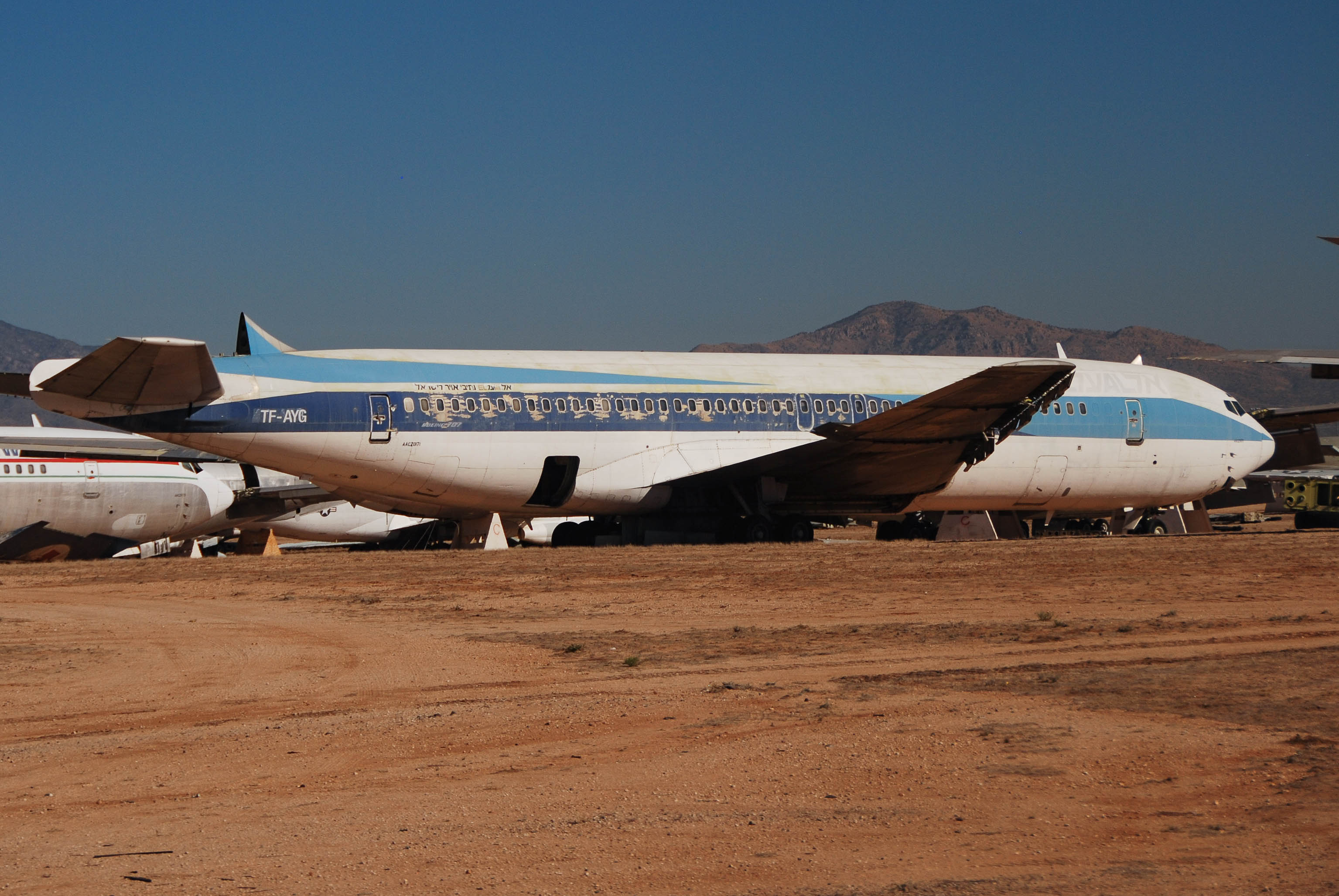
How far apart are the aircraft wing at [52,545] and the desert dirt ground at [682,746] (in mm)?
15109

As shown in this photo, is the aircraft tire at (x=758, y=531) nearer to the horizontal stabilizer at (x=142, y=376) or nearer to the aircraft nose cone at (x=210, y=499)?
the horizontal stabilizer at (x=142, y=376)

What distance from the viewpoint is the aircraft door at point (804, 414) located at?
24922mm

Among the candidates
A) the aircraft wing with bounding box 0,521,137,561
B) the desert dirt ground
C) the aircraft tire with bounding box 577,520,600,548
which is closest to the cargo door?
the aircraft tire with bounding box 577,520,600,548

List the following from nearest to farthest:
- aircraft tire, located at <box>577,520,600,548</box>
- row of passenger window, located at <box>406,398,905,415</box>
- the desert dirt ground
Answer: the desert dirt ground < row of passenger window, located at <box>406,398,905,415</box> < aircraft tire, located at <box>577,520,600,548</box>

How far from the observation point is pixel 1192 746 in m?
7.19

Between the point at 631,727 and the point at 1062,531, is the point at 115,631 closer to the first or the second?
the point at 631,727

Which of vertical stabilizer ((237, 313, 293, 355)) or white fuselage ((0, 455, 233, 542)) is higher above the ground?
vertical stabilizer ((237, 313, 293, 355))

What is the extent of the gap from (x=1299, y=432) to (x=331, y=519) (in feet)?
98.6

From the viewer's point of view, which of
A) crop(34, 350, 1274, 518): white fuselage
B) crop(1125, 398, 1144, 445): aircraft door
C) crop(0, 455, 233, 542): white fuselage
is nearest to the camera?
crop(34, 350, 1274, 518): white fuselage

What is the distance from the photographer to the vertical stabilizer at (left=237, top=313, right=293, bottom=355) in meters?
21.3

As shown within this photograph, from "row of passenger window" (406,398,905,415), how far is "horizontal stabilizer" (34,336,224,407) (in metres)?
3.54

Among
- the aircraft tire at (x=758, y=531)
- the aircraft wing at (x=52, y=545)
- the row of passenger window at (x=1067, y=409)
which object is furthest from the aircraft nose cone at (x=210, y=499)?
the row of passenger window at (x=1067, y=409)

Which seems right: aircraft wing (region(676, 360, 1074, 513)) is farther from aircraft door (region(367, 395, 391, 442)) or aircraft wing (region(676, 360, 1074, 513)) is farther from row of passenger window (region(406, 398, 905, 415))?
aircraft door (region(367, 395, 391, 442))

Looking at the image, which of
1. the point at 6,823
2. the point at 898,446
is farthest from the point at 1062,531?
the point at 6,823
